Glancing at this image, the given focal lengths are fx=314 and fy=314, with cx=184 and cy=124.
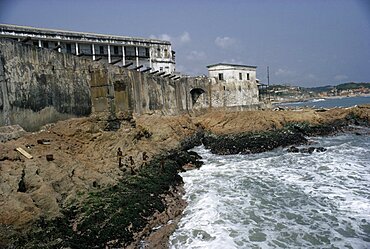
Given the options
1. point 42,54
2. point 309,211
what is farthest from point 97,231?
point 42,54

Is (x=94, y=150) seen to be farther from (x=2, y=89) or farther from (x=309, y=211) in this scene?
(x=309, y=211)

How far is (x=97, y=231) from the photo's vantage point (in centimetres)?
835

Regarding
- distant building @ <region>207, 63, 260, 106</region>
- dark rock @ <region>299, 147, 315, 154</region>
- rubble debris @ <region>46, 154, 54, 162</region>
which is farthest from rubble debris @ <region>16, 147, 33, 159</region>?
distant building @ <region>207, 63, 260, 106</region>

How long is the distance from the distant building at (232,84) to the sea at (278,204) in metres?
20.4

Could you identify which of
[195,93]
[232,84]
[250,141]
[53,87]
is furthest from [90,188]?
[232,84]

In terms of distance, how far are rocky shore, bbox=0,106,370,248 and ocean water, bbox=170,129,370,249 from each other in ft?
3.12

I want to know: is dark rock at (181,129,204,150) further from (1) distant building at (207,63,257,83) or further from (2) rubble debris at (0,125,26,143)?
(1) distant building at (207,63,257,83)

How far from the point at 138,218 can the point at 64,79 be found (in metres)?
12.2

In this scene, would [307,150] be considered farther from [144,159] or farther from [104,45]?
[104,45]

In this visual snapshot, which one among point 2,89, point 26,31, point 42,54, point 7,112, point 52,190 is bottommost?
point 52,190

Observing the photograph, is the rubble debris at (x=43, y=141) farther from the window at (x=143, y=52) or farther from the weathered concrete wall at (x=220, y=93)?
the window at (x=143, y=52)

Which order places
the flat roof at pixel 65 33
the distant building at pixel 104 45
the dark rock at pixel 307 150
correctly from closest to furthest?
the dark rock at pixel 307 150
the flat roof at pixel 65 33
the distant building at pixel 104 45

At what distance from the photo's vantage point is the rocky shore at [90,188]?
804cm

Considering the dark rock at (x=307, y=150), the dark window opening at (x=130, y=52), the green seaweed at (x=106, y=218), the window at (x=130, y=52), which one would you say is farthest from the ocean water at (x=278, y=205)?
the window at (x=130, y=52)
